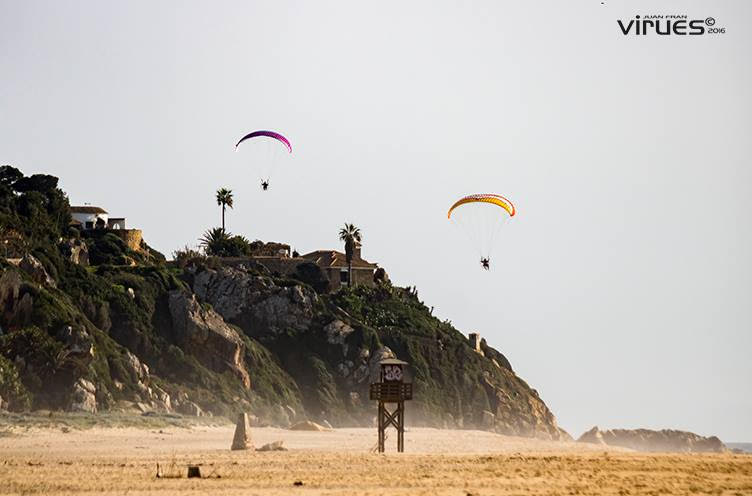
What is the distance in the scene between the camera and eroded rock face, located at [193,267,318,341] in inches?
3511

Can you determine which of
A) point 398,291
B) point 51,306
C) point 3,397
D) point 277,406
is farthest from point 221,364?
point 398,291

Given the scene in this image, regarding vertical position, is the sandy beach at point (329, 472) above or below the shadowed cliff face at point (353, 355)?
below

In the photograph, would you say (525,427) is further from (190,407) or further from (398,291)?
(190,407)

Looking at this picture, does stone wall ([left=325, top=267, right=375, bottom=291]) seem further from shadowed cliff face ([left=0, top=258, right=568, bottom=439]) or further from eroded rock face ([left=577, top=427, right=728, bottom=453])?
eroded rock face ([left=577, top=427, right=728, bottom=453])

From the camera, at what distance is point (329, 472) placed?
36875 millimetres

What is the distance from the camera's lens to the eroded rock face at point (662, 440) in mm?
104938

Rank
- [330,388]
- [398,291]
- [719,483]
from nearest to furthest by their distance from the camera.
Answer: [719,483]
[330,388]
[398,291]

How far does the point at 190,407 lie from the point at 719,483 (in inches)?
1673

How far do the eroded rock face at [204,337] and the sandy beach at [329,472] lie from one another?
26.9 metres

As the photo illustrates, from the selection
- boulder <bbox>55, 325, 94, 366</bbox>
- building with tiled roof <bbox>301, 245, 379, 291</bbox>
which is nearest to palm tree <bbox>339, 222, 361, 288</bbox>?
building with tiled roof <bbox>301, 245, 379, 291</bbox>

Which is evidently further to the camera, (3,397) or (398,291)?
(398,291)

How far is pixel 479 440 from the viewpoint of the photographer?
7506 cm

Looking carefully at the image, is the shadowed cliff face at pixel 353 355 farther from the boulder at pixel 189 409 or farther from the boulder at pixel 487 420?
the boulder at pixel 189 409

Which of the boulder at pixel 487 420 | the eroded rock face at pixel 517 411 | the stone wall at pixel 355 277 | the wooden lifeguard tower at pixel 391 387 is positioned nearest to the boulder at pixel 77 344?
the wooden lifeguard tower at pixel 391 387
